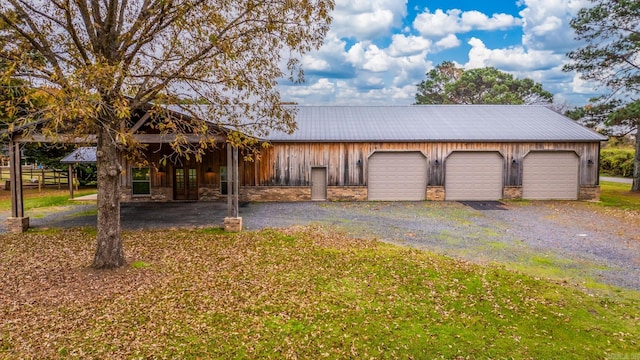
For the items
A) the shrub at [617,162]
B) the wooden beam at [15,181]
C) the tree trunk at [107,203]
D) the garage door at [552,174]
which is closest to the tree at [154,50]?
the tree trunk at [107,203]

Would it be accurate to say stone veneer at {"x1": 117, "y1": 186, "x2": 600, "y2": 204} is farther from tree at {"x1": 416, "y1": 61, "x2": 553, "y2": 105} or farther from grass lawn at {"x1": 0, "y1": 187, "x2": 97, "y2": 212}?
tree at {"x1": 416, "y1": 61, "x2": 553, "y2": 105}

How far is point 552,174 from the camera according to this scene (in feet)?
61.3

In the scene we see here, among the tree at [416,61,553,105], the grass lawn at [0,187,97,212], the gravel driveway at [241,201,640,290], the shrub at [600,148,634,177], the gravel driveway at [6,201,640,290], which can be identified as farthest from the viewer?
the tree at [416,61,553,105]

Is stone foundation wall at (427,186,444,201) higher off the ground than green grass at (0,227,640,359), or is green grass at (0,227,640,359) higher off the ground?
stone foundation wall at (427,186,444,201)

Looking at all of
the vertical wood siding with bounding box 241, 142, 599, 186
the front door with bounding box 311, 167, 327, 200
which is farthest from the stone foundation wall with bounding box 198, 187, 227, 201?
the front door with bounding box 311, 167, 327, 200

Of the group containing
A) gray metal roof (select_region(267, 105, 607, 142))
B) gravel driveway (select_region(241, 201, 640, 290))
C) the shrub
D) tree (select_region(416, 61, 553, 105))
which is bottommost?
gravel driveway (select_region(241, 201, 640, 290))

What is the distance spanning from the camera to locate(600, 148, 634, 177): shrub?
2939 cm

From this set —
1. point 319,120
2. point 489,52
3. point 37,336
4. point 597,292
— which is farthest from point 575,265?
point 489,52

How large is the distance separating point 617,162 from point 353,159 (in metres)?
25.8

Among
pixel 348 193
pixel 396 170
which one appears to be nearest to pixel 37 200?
pixel 348 193

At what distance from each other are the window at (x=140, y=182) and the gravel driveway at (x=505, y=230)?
221 inches

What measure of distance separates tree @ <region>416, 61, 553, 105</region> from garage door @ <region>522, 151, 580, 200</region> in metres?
18.6

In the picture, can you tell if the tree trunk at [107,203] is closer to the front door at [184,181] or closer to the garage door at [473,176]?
the front door at [184,181]

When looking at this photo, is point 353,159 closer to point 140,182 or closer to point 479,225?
point 479,225
